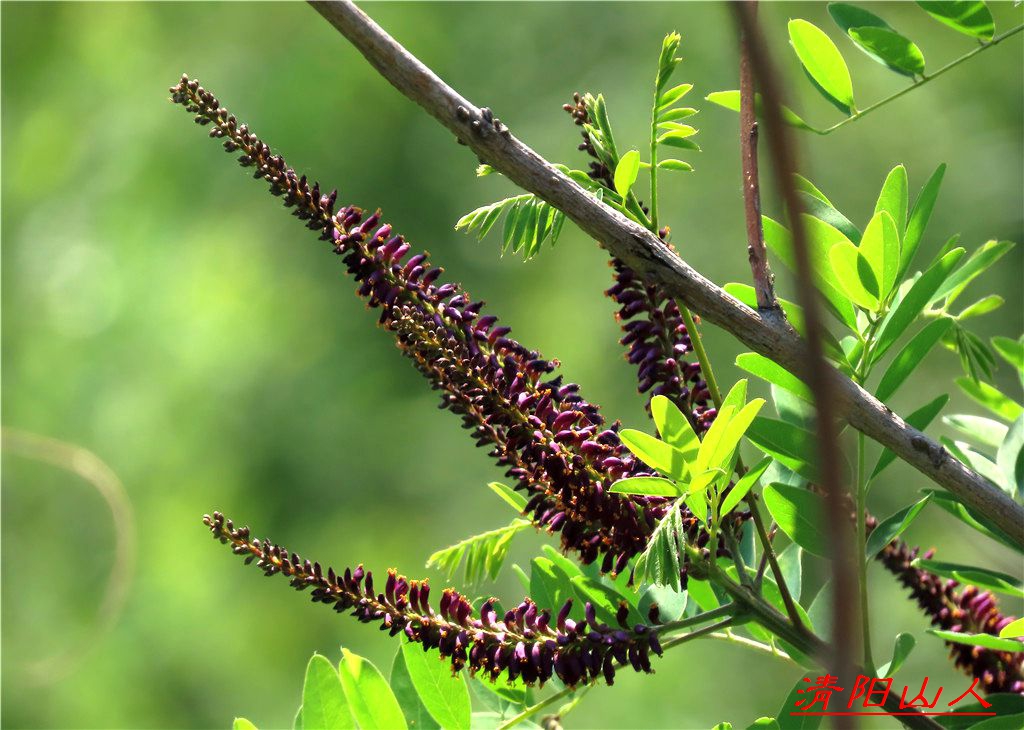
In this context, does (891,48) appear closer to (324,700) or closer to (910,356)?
(910,356)

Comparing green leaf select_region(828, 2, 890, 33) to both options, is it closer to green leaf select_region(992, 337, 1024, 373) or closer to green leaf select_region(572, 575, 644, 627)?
green leaf select_region(992, 337, 1024, 373)

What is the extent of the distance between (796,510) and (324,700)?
0.20 metres

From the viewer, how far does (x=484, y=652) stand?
32 cm

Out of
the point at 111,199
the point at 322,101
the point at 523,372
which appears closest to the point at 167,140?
the point at 111,199

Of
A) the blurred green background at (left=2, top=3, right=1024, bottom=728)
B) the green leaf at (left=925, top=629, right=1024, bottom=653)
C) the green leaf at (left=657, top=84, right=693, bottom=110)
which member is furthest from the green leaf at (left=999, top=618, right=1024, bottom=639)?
the blurred green background at (left=2, top=3, right=1024, bottom=728)

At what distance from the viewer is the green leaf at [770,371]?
33 centimetres

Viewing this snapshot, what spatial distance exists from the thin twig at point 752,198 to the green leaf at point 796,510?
0.30 ft

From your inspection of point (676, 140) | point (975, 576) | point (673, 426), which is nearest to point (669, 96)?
point (676, 140)

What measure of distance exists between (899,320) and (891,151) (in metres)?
1.29

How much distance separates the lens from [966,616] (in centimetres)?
41

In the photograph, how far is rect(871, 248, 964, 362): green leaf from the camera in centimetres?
35

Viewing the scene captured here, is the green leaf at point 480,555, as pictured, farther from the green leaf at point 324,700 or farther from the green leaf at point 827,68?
the green leaf at point 827,68

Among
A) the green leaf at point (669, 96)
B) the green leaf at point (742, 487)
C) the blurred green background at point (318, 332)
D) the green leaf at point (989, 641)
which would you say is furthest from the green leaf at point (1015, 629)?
the blurred green background at point (318, 332)

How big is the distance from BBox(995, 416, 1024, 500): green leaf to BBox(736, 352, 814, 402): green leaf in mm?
125
